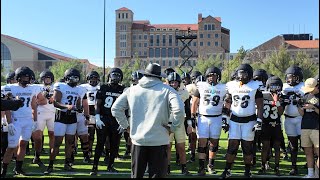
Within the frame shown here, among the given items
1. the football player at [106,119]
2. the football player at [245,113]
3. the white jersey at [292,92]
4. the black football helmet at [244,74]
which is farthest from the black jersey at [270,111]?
the football player at [106,119]

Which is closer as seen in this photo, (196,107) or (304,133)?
(304,133)

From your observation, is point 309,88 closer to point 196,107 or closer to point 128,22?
point 196,107

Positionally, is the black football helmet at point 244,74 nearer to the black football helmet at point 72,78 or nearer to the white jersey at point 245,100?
the white jersey at point 245,100

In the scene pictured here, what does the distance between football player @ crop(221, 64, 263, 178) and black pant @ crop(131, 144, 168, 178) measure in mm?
2776

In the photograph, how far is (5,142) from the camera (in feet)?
24.7

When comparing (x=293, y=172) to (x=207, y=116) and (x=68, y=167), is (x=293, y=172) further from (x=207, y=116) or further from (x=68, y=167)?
(x=68, y=167)

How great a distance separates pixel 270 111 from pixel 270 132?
17.4 inches

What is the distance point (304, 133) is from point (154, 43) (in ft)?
350

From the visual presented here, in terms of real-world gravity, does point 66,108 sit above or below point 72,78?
below

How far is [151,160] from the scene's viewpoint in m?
5.41

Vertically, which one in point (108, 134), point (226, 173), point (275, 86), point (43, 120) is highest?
point (275, 86)

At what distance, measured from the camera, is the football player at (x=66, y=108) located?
8336 mm

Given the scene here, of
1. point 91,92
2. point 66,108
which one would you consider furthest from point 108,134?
point 91,92

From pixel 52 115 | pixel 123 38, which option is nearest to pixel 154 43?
pixel 123 38
